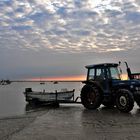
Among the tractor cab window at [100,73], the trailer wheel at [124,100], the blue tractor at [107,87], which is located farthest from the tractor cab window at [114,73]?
the trailer wheel at [124,100]

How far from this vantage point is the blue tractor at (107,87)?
18.5 meters

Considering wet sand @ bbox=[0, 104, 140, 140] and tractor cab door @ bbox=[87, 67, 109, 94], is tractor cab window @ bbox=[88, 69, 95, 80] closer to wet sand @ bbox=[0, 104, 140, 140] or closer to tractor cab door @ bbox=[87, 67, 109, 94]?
tractor cab door @ bbox=[87, 67, 109, 94]

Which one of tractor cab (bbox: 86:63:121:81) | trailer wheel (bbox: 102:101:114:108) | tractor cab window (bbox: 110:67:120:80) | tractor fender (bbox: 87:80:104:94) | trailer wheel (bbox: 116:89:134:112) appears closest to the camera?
trailer wheel (bbox: 116:89:134:112)

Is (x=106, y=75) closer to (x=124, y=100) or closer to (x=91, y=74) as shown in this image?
(x=91, y=74)

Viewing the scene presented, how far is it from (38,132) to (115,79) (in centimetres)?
931

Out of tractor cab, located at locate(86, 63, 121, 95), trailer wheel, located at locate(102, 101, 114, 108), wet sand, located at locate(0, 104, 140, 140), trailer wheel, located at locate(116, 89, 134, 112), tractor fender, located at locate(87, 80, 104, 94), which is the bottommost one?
wet sand, located at locate(0, 104, 140, 140)

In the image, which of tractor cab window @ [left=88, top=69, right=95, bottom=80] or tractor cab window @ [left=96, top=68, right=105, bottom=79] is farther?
tractor cab window @ [left=88, top=69, right=95, bottom=80]

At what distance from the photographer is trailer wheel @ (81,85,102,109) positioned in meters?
20.1

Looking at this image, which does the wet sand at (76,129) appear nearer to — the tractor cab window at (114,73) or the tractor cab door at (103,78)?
the tractor cab door at (103,78)

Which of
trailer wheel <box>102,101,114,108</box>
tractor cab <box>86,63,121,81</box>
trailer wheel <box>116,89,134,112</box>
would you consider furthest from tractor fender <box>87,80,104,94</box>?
trailer wheel <box>116,89,134,112</box>

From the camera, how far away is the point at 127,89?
61.8 feet

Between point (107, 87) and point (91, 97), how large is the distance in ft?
4.17

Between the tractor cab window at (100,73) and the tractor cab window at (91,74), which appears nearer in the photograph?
the tractor cab window at (100,73)

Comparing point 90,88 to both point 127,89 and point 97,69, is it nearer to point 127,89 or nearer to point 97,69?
point 97,69
